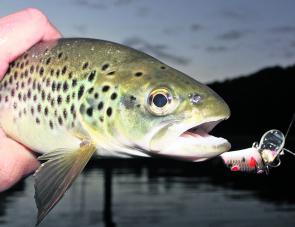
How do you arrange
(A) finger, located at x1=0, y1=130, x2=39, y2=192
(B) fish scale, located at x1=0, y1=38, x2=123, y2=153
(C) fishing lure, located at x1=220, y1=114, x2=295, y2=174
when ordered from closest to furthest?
1. (B) fish scale, located at x1=0, y1=38, x2=123, y2=153
2. (C) fishing lure, located at x1=220, y1=114, x2=295, y2=174
3. (A) finger, located at x1=0, y1=130, x2=39, y2=192

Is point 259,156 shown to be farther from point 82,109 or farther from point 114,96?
point 82,109

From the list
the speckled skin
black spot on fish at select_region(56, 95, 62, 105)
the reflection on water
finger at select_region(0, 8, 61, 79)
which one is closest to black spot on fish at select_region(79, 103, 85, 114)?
the speckled skin

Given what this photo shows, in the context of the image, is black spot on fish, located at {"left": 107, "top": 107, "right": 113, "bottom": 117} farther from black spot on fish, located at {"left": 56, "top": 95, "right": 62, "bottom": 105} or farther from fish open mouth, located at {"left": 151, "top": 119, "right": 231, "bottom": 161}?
fish open mouth, located at {"left": 151, "top": 119, "right": 231, "bottom": 161}

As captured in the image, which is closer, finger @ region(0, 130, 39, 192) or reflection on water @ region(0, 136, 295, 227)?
finger @ region(0, 130, 39, 192)

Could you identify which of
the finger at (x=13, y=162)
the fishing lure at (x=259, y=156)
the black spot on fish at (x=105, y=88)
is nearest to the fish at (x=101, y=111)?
the black spot on fish at (x=105, y=88)

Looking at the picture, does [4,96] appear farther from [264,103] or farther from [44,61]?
[264,103]

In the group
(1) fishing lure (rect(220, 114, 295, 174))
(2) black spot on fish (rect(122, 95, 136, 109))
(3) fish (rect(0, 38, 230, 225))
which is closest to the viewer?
(3) fish (rect(0, 38, 230, 225))

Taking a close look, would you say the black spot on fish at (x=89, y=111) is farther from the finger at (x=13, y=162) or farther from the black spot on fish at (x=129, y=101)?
the finger at (x=13, y=162)

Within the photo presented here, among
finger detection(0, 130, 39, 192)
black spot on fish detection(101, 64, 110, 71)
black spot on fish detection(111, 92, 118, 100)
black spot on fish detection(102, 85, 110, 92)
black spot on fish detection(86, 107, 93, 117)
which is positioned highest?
black spot on fish detection(101, 64, 110, 71)
